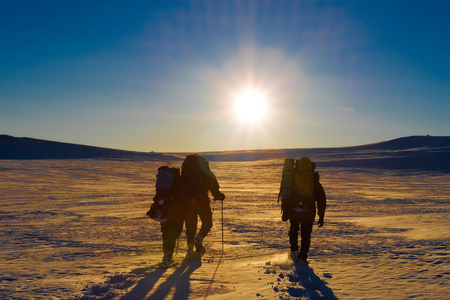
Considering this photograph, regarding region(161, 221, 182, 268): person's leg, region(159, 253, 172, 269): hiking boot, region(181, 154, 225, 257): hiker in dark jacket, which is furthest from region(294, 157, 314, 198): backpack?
region(159, 253, 172, 269): hiking boot

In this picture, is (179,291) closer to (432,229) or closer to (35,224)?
(35,224)

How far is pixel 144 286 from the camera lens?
5.09 m

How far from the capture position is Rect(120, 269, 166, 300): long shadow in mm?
4723

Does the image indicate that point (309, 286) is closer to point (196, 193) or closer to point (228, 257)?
point (228, 257)

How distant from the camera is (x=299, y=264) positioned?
623 centimetres

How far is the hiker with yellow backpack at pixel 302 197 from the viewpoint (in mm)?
6254

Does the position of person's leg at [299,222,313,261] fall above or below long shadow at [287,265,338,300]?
above

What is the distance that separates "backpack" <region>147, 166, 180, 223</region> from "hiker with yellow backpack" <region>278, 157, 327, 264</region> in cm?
179

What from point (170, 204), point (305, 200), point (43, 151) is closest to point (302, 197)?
point (305, 200)

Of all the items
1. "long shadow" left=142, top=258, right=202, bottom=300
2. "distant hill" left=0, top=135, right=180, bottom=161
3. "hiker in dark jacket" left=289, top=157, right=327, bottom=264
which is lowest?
"long shadow" left=142, top=258, right=202, bottom=300

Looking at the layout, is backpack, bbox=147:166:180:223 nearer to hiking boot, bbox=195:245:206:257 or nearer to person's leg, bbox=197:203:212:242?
person's leg, bbox=197:203:212:242

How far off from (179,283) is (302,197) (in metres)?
2.37

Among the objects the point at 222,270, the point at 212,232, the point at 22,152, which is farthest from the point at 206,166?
the point at 22,152

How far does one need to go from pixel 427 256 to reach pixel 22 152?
51590mm
